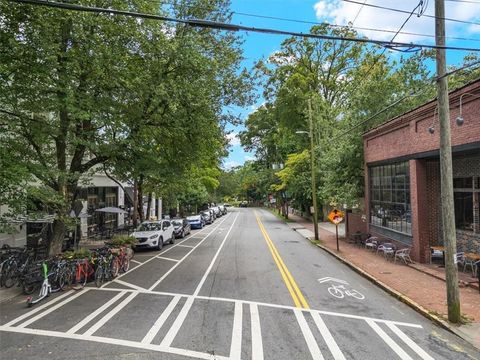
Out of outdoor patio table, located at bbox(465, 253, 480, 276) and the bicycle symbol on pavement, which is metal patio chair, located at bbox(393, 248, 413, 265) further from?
the bicycle symbol on pavement

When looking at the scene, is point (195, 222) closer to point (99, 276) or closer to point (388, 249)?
point (388, 249)

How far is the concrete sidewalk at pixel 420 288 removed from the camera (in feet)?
27.5

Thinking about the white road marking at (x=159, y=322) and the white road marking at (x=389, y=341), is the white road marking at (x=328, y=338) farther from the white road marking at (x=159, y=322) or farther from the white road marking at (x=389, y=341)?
the white road marking at (x=159, y=322)

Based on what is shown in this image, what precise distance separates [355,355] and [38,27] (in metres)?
11.4

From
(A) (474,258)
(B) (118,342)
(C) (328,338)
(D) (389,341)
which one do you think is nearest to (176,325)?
(B) (118,342)

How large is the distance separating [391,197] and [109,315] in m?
14.8

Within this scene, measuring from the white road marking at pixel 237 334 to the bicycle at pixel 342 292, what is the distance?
3078 millimetres

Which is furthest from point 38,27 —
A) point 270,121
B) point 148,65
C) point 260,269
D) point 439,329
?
point 270,121

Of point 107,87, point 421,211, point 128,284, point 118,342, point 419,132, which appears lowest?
point 128,284

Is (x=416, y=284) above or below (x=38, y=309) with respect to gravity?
below

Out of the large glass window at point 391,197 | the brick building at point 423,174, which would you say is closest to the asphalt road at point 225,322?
the brick building at point 423,174

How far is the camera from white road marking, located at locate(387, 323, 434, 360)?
667cm

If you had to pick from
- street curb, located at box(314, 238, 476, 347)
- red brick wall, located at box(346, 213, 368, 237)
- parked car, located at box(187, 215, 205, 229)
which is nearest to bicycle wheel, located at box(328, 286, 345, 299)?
street curb, located at box(314, 238, 476, 347)

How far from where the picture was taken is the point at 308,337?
289 inches
